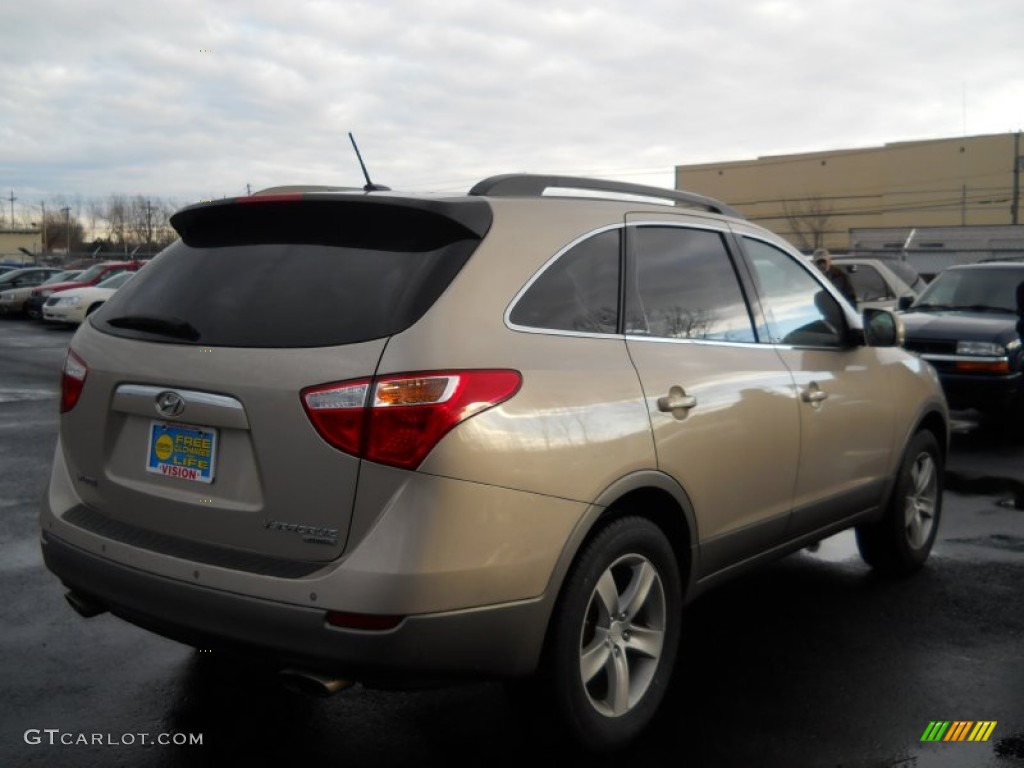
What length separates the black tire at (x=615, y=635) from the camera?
3.14m

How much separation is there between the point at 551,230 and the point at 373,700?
1853 mm

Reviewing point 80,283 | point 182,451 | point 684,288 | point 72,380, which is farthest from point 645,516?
point 80,283

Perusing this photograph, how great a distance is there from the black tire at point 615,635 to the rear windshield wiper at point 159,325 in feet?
4.60

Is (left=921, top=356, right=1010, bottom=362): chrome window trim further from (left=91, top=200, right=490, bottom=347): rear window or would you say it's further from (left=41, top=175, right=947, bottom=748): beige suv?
(left=91, top=200, right=490, bottom=347): rear window

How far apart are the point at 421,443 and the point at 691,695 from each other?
1.79m

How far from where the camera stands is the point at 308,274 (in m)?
3.12

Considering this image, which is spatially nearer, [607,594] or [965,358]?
[607,594]

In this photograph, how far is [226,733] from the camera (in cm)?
352

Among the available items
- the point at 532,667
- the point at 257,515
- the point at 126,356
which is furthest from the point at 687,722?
the point at 126,356

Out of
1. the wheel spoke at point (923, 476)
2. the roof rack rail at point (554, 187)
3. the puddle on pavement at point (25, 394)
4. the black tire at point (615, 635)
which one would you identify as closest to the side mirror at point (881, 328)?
the wheel spoke at point (923, 476)

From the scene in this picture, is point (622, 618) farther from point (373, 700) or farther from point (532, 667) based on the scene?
point (373, 700)

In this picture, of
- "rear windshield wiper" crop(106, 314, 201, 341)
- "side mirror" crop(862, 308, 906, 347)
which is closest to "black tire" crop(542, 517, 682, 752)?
"rear windshield wiper" crop(106, 314, 201, 341)

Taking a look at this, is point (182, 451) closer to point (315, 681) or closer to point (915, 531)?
point (315, 681)

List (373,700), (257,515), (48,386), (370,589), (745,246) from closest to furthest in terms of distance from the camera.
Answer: (370,589)
(257,515)
(373,700)
(745,246)
(48,386)
